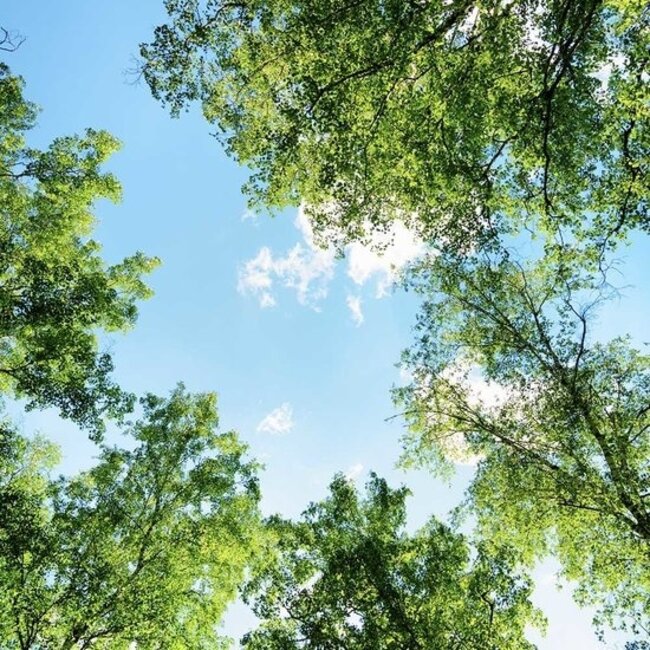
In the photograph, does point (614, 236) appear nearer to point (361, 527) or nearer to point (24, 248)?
point (361, 527)

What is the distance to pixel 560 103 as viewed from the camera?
1024 centimetres

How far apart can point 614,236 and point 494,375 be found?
303 inches

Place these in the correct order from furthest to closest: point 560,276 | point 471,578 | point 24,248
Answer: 1. point 24,248
2. point 560,276
3. point 471,578

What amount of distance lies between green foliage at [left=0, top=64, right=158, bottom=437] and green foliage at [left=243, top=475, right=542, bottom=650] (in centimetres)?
657

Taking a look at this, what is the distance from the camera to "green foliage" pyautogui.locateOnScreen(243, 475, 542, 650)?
10.3 m

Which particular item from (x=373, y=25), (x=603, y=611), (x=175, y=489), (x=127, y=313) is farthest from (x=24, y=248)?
(x=603, y=611)

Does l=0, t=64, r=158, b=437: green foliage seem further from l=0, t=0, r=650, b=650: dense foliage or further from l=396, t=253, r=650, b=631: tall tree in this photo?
l=396, t=253, r=650, b=631: tall tree

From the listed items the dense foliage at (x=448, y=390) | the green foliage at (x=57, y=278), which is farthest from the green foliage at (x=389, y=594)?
the green foliage at (x=57, y=278)

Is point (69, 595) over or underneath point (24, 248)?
underneath

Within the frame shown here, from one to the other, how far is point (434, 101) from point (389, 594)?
36.3ft

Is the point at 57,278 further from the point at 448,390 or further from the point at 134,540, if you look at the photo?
the point at 448,390

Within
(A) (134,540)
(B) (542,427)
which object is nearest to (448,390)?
(B) (542,427)

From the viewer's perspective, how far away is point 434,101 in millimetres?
11219

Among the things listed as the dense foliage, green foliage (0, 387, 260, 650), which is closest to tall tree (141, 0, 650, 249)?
the dense foliage
